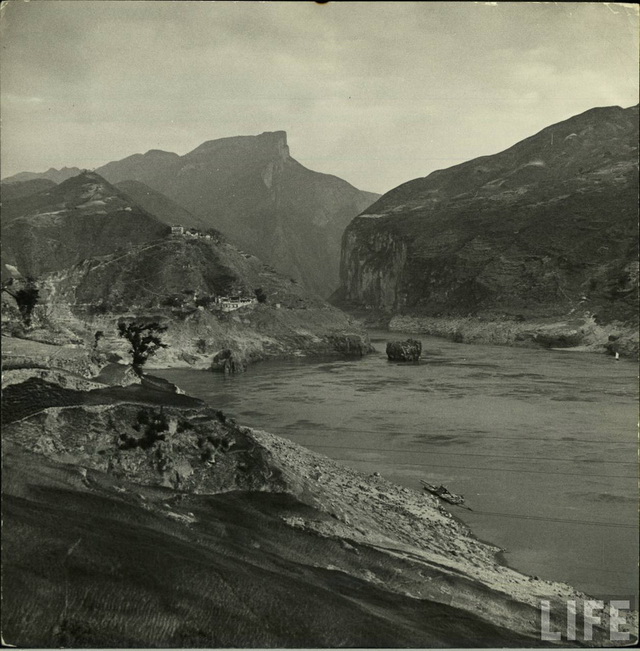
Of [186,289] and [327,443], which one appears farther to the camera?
[186,289]

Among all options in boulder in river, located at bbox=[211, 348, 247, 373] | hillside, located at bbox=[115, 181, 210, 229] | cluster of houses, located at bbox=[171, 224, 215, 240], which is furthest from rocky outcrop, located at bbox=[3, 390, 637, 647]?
hillside, located at bbox=[115, 181, 210, 229]

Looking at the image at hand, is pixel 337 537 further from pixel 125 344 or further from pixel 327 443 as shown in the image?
pixel 327 443

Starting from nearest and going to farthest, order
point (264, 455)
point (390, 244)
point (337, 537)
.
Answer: point (337, 537), point (264, 455), point (390, 244)

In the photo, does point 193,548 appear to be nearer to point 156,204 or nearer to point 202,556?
point 202,556

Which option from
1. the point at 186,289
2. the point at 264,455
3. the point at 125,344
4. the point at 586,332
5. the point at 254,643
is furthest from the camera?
the point at 586,332

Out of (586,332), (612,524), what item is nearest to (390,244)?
(586,332)

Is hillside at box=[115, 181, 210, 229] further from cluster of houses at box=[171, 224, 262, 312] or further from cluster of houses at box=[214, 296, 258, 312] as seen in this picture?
cluster of houses at box=[214, 296, 258, 312]
